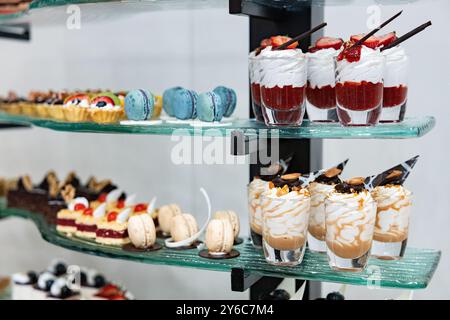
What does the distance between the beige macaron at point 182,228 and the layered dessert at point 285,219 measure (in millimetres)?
288

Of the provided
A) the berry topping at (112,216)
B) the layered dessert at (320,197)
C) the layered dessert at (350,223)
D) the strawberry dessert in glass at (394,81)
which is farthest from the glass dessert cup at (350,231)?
the berry topping at (112,216)

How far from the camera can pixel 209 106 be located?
1.72 meters

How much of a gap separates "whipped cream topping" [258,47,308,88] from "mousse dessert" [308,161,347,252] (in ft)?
0.82

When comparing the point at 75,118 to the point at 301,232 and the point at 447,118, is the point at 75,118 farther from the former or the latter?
the point at 447,118

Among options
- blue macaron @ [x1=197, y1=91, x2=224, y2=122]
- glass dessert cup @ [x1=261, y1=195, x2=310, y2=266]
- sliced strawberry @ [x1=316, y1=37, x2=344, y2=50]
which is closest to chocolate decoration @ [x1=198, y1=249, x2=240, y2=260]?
glass dessert cup @ [x1=261, y1=195, x2=310, y2=266]

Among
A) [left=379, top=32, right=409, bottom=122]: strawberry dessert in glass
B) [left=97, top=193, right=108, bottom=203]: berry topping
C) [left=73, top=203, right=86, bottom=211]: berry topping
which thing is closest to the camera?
[left=379, top=32, right=409, bottom=122]: strawberry dessert in glass

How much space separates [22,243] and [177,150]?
41.5 inches

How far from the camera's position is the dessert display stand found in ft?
4.89

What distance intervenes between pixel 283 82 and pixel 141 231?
23.2 inches

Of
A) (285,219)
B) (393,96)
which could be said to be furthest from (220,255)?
(393,96)

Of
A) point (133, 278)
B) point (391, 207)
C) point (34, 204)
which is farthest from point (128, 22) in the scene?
point (391, 207)

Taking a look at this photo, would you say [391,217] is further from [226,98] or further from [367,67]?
[226,98]

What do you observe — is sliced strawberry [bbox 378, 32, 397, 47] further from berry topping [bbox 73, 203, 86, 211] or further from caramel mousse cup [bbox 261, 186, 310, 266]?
berry topping [bbox 73, 203, 86, 211]

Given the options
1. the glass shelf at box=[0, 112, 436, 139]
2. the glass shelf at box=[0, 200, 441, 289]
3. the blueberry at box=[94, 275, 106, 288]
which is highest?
the glass shelf at box=[0, 112, 436, 139]
